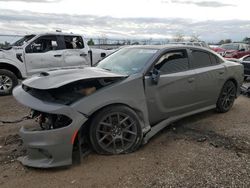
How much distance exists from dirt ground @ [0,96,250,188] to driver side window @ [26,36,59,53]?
4.45 meters

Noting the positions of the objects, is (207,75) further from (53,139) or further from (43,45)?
(43,45)

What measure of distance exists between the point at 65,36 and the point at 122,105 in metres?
6.23

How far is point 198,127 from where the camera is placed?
5.34 meters

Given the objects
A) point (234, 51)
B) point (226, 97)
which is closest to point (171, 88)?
point (226, 97)

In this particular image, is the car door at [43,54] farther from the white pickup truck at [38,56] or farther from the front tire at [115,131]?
the front tire at [115,131]

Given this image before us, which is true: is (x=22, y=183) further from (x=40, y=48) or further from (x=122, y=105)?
(x=40, y=48)

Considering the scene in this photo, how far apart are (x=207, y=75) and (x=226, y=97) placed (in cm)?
103

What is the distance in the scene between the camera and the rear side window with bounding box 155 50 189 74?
477 cm

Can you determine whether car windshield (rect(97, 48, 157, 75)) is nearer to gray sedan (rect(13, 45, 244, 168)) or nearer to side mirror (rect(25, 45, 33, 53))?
gray sedan (rect(13, 45, 244, 168))

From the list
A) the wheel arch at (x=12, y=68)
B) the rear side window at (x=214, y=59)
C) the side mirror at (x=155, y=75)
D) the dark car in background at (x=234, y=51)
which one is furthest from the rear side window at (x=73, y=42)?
the dark car in background at (x=234, y=51)

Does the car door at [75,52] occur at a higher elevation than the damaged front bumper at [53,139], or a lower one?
higher

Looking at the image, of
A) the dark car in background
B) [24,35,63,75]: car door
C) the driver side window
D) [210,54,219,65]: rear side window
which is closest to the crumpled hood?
[210,54,219,65]: rear side window

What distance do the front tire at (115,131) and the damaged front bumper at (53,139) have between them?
283 mm

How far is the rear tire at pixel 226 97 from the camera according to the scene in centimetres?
610
